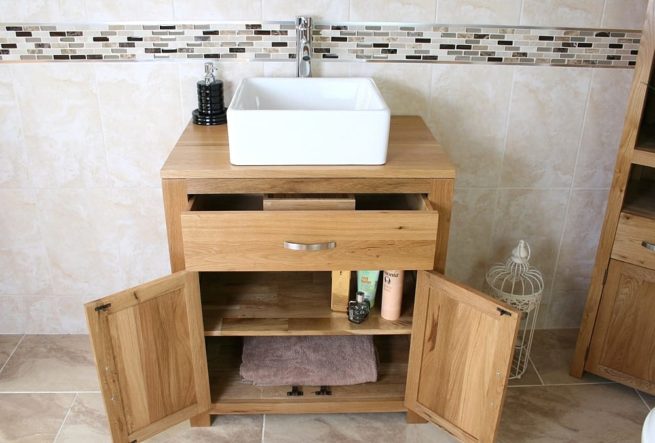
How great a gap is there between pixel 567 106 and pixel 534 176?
244 millimetres

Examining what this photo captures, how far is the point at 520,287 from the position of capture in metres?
2.18

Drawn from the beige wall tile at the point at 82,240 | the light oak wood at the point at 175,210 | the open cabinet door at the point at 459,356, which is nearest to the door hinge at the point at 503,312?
the open cabinet door at the point at 459,356

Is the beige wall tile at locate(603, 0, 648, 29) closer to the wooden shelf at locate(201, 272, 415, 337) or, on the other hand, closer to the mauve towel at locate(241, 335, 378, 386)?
the wooden shelf at locate(201, 272, 415, 337)

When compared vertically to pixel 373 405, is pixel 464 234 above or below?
above

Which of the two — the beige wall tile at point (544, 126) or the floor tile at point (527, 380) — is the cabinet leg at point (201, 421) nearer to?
the floor tile at point (527, 380)

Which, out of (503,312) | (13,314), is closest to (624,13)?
(503,312)

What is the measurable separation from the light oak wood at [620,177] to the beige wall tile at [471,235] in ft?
1.25

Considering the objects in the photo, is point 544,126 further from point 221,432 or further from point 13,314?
point 13,314

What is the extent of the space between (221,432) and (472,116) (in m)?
1.23

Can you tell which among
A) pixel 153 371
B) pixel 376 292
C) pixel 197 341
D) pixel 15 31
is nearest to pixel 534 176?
pixel 376 292

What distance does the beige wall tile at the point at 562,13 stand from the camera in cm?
184

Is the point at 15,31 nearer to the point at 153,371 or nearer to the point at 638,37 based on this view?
the point at 153,371

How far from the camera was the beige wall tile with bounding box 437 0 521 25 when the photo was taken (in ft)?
6.02

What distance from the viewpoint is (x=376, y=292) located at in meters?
1.86
